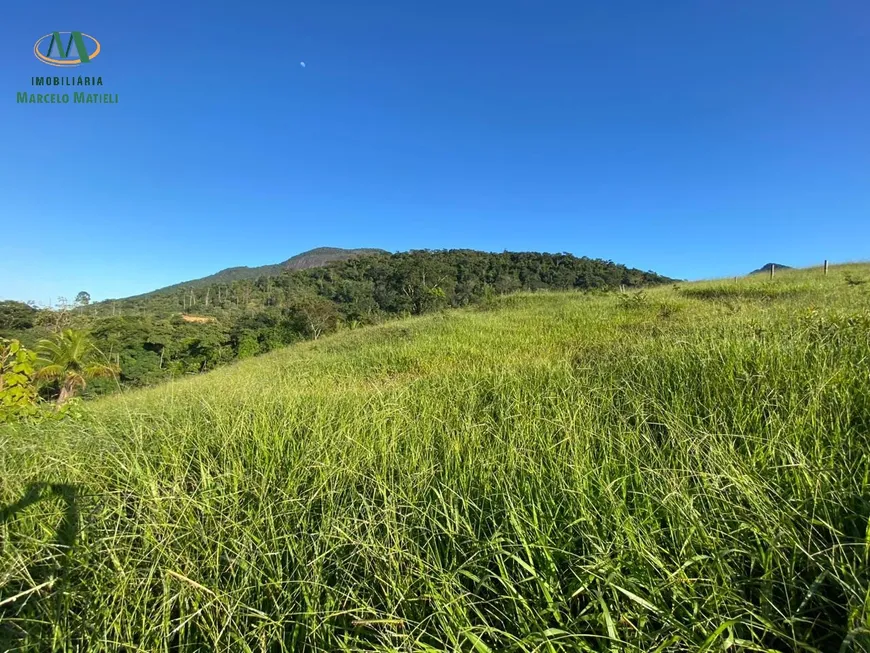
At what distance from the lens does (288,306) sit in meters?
56.1

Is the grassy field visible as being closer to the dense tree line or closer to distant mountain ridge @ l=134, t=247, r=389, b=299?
the dense tree line

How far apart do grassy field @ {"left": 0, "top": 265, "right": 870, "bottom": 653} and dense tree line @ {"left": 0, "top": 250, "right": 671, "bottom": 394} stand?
5.72 ft

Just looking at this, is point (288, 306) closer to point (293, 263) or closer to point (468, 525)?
point (468, 525)

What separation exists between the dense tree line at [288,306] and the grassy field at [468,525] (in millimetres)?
1743

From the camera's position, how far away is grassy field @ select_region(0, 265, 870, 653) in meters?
1.00

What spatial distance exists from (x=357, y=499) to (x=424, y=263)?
2284 inches

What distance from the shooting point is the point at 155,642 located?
1.08 metres

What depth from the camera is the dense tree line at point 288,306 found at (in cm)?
2094

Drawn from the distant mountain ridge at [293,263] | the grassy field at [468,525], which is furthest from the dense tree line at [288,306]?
the distant mountain ridge at [293,263]

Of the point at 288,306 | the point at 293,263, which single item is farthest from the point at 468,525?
the point at 293,263

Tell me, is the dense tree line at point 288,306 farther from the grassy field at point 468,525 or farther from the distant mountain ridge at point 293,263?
the distant mountain ridge at point 293,263

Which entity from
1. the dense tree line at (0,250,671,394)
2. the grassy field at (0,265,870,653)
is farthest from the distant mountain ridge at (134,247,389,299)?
the grassy field at (0,265,870,653)

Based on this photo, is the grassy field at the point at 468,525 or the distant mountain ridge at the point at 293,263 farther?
A: the distant mountain ridge at the point at 293,263

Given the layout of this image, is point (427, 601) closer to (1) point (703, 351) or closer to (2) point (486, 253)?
(1) point (703, 351)
